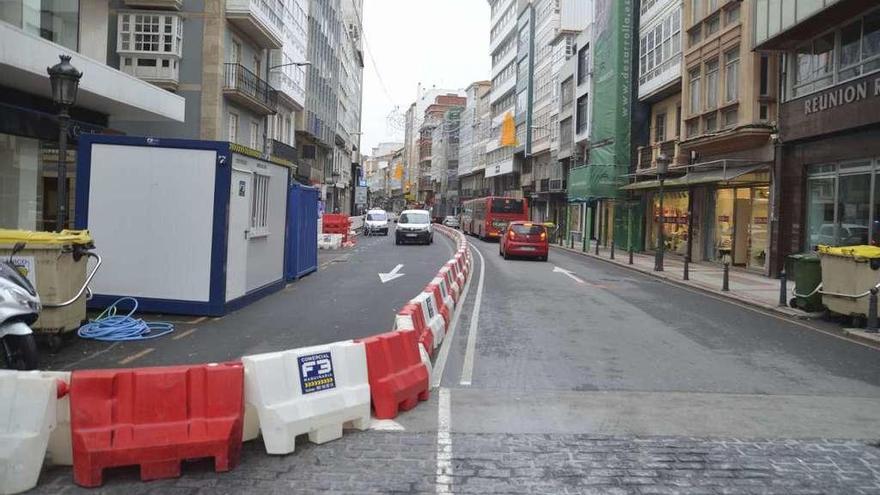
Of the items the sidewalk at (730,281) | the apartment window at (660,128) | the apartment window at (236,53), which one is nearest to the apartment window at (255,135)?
the apartment window at (236,53)

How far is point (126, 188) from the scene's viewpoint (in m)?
11.0

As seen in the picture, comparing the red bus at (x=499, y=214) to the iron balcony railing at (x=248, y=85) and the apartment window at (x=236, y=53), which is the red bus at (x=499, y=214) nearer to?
the iron balcony railing at (x=248, y=85)

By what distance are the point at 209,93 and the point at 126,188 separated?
18327 mm

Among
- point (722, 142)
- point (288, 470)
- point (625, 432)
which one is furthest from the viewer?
point (722, 142)

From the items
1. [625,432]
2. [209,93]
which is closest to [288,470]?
[625,432]

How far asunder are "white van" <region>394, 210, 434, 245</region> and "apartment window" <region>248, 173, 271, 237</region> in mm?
23150

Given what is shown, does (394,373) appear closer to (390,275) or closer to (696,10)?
(390,275)

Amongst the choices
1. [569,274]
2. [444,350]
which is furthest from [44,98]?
[569,274]

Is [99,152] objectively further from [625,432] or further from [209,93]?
[209,93]

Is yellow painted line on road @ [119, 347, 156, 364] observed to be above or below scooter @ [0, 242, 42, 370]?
below

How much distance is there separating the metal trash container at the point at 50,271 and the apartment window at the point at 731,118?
20831 millimetres

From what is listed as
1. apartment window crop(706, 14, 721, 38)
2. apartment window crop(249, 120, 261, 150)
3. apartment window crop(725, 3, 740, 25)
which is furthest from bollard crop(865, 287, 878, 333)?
apartment window crop(249, 120, 261, 150)

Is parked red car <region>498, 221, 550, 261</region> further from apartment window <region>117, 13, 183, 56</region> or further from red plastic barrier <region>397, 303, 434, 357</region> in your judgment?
red plastic barrier <region>397, 303, 434, 357</region>

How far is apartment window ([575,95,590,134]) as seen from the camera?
4291 cm
